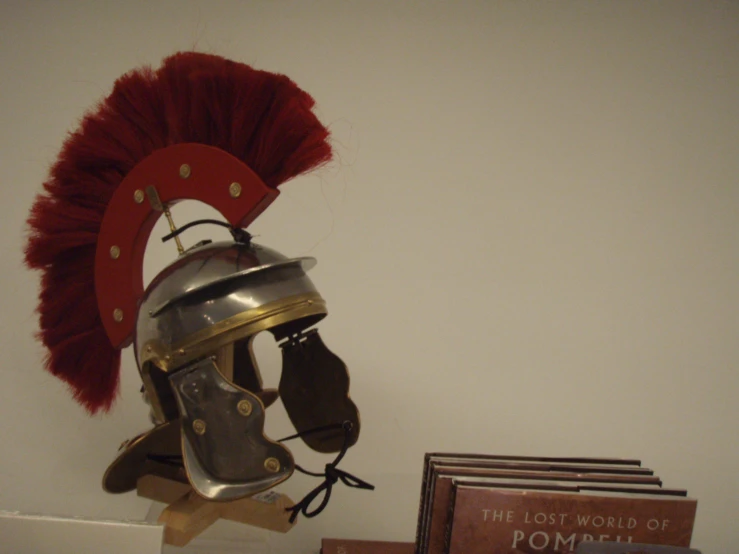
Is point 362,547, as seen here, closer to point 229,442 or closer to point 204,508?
point 204,508

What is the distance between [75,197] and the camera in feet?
2.89

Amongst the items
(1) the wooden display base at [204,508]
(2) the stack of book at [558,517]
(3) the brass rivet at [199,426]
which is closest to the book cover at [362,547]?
(1) the wooden display base at [204,508]

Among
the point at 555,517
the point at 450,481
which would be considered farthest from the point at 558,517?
the point at 450,481

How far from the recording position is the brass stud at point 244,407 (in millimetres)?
732

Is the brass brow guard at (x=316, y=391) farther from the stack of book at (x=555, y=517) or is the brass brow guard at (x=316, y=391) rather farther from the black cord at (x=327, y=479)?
the stack of book at (x=555, y=517)

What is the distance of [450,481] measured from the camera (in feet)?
2.54

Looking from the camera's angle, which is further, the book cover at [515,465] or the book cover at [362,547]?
the book cover at [362,547]

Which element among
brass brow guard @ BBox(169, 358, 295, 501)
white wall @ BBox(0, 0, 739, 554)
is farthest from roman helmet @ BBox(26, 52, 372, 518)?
white wall @ BBox(0, 0, 739, 554)

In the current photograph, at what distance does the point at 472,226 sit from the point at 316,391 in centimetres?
45

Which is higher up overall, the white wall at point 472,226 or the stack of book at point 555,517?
the white wall at point 472,226

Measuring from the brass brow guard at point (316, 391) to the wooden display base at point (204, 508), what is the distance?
0.37ft

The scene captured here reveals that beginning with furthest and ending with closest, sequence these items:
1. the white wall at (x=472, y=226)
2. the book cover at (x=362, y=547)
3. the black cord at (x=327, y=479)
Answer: the white wall at (x=472, y=226), the book cover at (x=362, y=547), the black cord at (x=327, y=479)

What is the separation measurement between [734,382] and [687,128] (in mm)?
514

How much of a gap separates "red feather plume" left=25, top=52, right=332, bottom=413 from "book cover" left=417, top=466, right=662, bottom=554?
455mm
